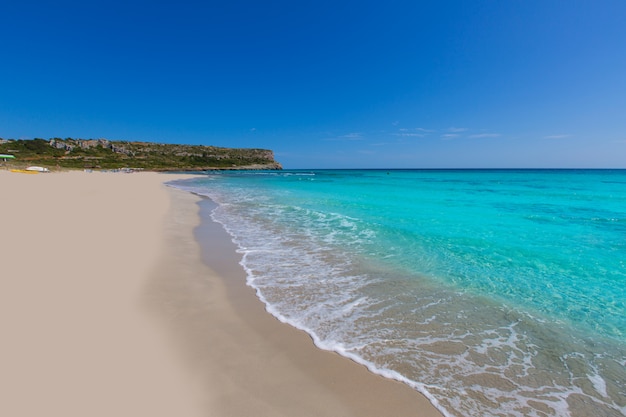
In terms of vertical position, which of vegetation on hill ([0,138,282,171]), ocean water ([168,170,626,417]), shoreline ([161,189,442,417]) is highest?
vegetation on hill ([0,138,282,171])

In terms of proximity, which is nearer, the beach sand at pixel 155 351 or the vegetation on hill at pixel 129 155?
the beach sand at pixel 155 351

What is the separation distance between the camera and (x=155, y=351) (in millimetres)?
3494

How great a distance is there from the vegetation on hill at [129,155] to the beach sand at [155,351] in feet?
250

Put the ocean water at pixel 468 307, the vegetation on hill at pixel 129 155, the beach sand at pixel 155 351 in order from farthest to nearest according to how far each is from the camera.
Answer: the vegetation on hill at pixel 129 155 < the ocean water at pixel 468 307 < the beach sand at pixel 155 351

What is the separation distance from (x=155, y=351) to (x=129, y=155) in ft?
391

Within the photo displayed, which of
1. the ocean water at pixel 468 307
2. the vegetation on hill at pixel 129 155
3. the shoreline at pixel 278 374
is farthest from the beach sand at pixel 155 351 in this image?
the vegetation on hill at pixel 129 155

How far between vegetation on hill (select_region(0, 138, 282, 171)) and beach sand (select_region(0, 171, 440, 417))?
76.1 meters

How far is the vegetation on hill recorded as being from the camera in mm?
74500

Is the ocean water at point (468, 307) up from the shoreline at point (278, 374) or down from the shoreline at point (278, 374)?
down

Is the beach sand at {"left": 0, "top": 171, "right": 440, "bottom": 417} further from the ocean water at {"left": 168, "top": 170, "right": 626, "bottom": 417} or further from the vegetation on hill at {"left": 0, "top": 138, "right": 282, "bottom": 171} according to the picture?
the vegetation on hill at {"left": 0, "top": 138, "right": 282, "bottom": 171}

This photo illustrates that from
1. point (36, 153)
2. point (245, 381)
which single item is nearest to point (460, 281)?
point (245, 381)

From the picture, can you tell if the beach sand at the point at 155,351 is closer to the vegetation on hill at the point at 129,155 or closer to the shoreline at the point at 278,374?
the shoreline at the point at 278,374

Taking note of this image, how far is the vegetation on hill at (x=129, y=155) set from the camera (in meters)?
74.5

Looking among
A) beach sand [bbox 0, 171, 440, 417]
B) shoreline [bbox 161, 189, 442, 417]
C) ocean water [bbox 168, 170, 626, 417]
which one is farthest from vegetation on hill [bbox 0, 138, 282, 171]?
shoreline [bbox 161, 189, 442, 417]
